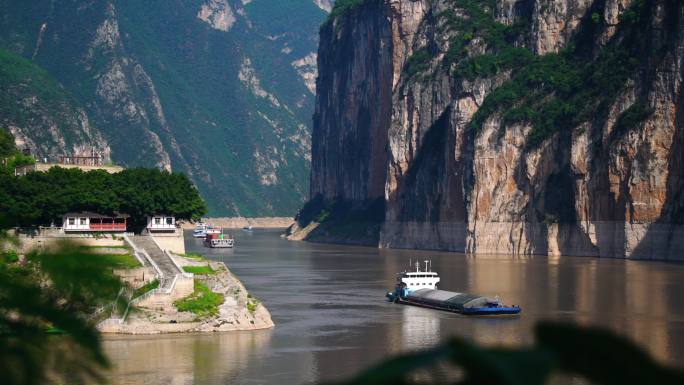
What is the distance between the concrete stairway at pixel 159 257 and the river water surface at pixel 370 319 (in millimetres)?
7285

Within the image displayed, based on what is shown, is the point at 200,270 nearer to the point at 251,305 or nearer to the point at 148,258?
the point at 148,258

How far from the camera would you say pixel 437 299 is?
95250 millimetres

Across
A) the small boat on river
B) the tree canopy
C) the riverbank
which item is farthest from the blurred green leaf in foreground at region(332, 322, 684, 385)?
the tree canopy

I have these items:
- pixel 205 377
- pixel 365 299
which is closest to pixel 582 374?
pixel 205 377

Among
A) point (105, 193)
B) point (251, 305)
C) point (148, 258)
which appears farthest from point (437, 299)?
point (105, 193)

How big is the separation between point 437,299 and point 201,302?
2710 cm

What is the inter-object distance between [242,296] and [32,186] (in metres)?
26.1

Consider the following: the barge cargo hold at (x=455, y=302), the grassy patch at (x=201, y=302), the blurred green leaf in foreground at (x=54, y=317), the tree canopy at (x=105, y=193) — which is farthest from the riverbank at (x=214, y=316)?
the blurred green leaf in foreground at (x=54, y=317)

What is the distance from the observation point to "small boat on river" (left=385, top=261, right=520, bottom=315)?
87375 millimetres

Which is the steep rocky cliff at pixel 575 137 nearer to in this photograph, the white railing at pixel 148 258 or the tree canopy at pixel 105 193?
the tree canopy at pixel 105 193

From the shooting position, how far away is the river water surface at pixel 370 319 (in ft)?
189

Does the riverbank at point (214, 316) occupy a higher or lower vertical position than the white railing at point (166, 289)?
lower

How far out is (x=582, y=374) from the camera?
602 centimetres

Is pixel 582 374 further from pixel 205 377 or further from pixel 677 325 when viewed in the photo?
pixel 677 325
